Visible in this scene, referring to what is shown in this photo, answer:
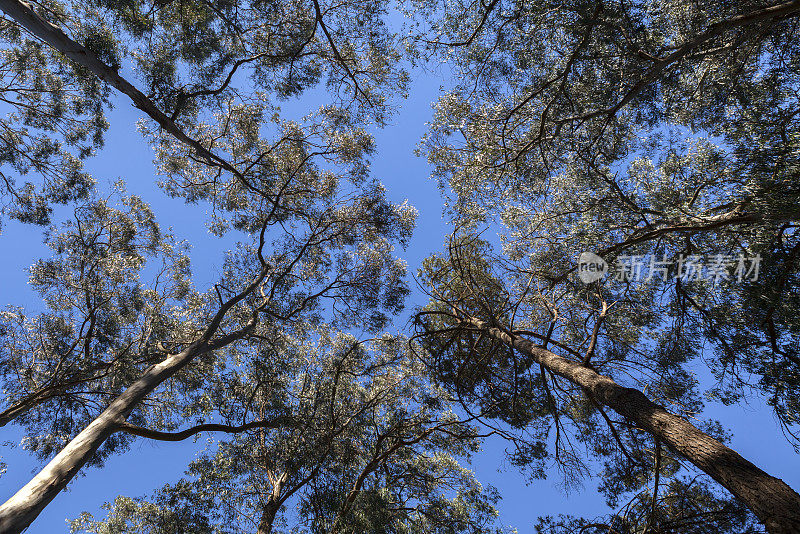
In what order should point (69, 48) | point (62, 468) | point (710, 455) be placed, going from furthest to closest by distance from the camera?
point (69, 48) → point (62, 468) → point (710, 455)

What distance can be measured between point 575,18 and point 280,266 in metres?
8.42

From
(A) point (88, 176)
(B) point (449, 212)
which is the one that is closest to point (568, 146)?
(B) point (449, 212)

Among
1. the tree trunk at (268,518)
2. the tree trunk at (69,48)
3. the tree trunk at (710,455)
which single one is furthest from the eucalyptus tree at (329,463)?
the tree trunk at (69,48)

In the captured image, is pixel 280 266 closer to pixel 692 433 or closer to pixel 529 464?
pixel 529 464

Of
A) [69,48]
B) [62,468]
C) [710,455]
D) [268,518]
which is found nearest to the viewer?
[710,455]

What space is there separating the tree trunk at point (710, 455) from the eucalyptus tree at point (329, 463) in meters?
2.50

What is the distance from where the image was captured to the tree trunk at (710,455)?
2.63 metres

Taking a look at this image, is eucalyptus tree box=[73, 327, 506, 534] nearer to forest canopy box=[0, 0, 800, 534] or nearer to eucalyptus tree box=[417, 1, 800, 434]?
forest canopy box=[0, 0, 800, 534]

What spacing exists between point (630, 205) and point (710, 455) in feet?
13.5

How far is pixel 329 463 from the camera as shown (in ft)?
23.4

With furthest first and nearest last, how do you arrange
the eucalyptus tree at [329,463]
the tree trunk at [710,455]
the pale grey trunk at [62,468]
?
the eucalyptus tree at [329,463] < the pale grey trunk at [62,468] < the tree trunk at [710,455]

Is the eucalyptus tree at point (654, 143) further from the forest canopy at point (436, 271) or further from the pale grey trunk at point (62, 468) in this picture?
the pale grey trunk at point (62, 468)

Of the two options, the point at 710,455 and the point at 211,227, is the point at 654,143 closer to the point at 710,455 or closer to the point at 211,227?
the point at 710,455

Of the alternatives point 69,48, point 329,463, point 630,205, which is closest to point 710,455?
point 630,205
